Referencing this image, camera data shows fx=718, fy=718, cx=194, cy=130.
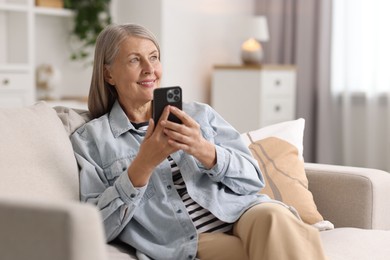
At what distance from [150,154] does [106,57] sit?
0.46 m

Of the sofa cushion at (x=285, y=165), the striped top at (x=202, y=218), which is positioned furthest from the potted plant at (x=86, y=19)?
the striped top at (x=202, y=218)

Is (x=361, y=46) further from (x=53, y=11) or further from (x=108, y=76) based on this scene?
(x=108, y=76)

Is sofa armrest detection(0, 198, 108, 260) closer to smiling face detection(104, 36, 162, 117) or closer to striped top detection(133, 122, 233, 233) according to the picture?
striped top detection(133, 122, 233, 233)

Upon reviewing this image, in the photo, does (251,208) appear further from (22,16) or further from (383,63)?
(383,63)

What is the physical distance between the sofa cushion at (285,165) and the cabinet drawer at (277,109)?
8.63 ft

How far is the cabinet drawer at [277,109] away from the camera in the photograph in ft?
17.1

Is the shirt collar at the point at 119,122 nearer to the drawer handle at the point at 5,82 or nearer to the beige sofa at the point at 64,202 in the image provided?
the beige sofa at the point at 64,202

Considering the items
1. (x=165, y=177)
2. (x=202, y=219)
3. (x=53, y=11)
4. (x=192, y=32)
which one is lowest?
(x=202, y=219)

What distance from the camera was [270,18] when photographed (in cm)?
574

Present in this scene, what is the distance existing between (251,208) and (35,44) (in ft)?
11.1

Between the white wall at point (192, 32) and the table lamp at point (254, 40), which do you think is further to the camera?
the table lamp at point (254, 40)

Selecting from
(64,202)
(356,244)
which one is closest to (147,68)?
(356,244)

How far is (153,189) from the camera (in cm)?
196

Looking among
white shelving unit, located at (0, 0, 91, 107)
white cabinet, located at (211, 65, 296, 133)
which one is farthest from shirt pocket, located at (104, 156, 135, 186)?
white cabinet, located at (211, 65, 296, 133)
